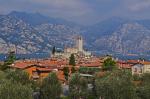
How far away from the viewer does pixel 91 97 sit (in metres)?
71.1

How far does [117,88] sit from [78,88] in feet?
30.5

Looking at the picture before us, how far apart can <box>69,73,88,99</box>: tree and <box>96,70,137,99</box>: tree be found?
411 centimetres

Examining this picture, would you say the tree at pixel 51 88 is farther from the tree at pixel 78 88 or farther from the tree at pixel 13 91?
the tree at pixel 13 91

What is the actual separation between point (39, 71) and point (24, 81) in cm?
3150

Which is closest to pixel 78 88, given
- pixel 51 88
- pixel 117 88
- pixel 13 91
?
pixel 51 88

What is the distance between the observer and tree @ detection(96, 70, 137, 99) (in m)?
64.4

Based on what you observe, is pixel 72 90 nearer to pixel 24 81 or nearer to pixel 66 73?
pixel 24 81

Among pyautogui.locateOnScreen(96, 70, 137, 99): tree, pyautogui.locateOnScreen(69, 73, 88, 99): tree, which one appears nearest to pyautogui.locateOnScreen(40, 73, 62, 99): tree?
pyautogui.locateOnScreen(69, 73, 88, 99): tree

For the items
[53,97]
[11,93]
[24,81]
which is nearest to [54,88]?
[53,97]

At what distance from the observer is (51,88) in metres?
69.4

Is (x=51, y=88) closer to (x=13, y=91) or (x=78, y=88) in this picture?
(x=78, y=88)

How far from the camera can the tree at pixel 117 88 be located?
64.4m

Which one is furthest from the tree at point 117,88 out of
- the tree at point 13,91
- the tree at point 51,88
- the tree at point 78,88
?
the tree at point 13,91

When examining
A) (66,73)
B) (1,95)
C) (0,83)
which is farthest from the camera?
(66,73)
